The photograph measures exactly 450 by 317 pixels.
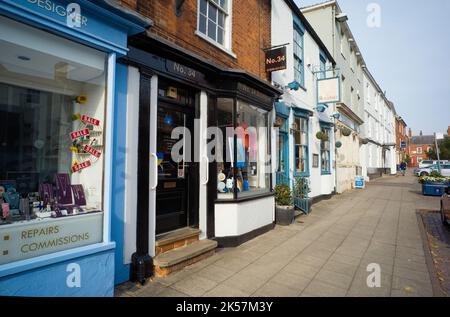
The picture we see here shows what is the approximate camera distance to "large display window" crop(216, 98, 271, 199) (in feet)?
18.2

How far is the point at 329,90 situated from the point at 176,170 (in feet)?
26.1

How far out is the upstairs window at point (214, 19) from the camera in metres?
5.37

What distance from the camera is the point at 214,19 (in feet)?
18.7

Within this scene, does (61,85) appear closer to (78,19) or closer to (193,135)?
(78,19)

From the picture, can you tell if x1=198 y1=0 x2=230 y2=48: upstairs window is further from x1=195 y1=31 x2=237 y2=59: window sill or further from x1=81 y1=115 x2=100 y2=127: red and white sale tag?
x1=81 y1=115 x2=100 y2=127: red and white sale tag

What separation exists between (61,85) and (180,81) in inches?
73.1

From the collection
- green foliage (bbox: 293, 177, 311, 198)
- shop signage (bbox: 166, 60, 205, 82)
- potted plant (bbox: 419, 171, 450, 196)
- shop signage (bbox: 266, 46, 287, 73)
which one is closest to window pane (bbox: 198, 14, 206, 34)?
shop signage (bbox: 166, 60, 205, 82)

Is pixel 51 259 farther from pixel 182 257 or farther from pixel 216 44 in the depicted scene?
pixel 216 44

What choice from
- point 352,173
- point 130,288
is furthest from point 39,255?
point 352,173

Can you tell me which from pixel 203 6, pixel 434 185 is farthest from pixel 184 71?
pixel 434 185

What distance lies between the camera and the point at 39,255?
2648 mm

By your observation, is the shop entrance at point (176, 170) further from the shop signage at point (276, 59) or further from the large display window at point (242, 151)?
the shop signage at point (276, 59)

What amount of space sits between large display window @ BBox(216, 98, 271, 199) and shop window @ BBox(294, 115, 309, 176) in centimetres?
282

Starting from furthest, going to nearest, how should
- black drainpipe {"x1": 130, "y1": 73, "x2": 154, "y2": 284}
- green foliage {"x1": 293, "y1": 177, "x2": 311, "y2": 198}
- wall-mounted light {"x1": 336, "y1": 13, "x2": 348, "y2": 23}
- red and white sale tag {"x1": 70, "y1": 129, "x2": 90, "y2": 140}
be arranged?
1. wall-mounted light {"x1": 336, "y1": 13, "x2": 348, "y2": 23}
2. green foliage {"x1": 293, "y1": 177, "x2": 311, "y2": 198}
3. black drainpipe {"x1": 130, "y1": 73, "x2": 154, "y2": 284}
4. red and white sale tag {"x1": 70, "y1": 129, "x2": 90, "y2": 140}
